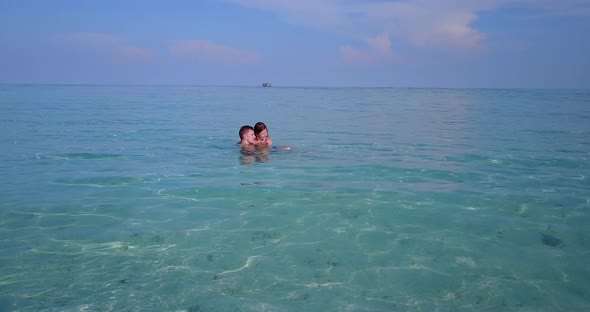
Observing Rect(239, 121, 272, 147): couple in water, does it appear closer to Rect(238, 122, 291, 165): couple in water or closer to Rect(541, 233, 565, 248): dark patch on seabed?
Rect(238, 122, 291, 165): couple in water

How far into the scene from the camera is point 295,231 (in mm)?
6797

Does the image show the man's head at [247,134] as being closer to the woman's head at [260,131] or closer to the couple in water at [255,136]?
the couple in water at [255,136]

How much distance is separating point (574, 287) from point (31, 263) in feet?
24.2

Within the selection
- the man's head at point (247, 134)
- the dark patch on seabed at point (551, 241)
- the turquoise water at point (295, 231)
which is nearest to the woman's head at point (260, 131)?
the man's head at point (247, 134)

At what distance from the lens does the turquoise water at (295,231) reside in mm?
4848

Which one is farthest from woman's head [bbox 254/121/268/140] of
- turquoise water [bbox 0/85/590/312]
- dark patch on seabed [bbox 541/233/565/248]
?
dark patch on seabed [bbox 541/233/565/248]

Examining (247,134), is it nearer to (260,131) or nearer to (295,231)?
(260,131)

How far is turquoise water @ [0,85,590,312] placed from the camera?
191 inches

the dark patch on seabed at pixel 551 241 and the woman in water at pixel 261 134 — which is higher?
the woman in water at pixel 261 134

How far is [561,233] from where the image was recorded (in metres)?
6.77

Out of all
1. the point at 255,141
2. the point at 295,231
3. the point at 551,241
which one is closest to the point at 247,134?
the point at 255,141

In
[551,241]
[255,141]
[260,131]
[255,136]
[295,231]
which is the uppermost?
[260,131]

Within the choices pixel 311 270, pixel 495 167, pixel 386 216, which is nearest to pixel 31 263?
pixel 311 270

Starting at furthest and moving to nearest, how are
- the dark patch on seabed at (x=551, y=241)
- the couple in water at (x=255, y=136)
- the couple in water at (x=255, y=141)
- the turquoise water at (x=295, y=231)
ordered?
the couple in water at (x=255, y=136) < the couple in water at (x=255, y=141) < the dark patch on seabed at (x=551, y=241) < the turquoise water at (x=295, y=231)
